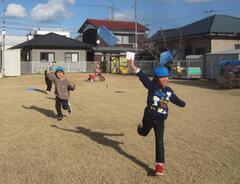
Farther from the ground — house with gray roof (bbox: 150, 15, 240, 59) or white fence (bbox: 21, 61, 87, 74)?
house with gray roof (bbox: 150, 15, 240, 59)

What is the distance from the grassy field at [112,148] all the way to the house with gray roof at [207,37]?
20.9 meters

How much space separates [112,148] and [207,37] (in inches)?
1022

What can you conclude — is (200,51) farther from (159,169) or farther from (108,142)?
(159,169)

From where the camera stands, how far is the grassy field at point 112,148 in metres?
5.06

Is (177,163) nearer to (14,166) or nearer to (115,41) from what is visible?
(14,166)

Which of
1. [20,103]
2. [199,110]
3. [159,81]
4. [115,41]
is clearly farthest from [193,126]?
[115,41]

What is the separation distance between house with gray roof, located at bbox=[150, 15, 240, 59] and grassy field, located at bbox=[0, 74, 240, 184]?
2089cm

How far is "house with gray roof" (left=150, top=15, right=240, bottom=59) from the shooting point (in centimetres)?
3095

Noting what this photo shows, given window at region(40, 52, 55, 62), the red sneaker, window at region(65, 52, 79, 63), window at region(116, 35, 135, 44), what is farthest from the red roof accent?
the red sneaker

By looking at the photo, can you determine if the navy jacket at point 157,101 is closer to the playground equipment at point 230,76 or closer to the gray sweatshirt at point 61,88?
the gray sweatshirt at point 61,88

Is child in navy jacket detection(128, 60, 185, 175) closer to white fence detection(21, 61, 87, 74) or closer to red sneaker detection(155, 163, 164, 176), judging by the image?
red sneaker detection(155, 163, 164, 176)

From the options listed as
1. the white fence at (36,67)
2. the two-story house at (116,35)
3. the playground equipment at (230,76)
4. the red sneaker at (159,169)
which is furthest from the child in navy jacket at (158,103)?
the two-story house at (116,35)

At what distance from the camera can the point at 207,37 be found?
101ft

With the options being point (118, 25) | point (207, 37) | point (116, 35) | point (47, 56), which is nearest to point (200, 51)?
point (207, 37)
